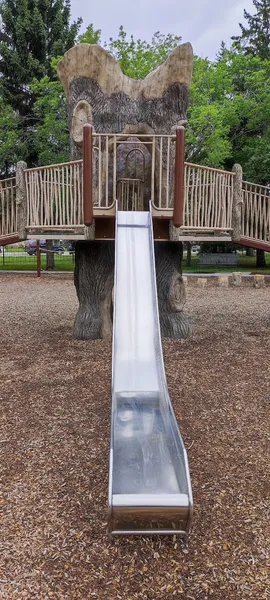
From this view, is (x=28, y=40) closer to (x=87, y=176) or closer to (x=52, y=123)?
(x=52, y=123)

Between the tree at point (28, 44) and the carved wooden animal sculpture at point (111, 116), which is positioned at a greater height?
the tree at point (28, 44)

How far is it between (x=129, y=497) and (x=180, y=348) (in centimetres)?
517

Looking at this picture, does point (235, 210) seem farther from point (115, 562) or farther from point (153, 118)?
point (115, 562)

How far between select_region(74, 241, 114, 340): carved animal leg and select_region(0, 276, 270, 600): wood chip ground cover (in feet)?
1.92

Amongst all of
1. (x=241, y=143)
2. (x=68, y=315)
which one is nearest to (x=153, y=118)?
(x=68, y=315)

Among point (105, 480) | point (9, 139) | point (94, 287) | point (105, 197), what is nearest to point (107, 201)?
point (105, 197)

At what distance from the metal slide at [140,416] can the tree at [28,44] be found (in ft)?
56.9

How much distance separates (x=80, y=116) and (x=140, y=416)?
584 cm

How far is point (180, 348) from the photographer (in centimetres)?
777

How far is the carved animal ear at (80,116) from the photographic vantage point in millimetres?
7832

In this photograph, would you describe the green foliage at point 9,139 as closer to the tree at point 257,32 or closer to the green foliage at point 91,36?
the green foliage at point 91,36

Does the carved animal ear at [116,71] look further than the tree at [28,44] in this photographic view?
No

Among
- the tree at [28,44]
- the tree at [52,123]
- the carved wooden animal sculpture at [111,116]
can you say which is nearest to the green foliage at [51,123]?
the tree at [52,123]

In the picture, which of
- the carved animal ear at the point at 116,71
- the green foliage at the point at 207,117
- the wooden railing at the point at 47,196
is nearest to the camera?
the wooden railing at the point at 47,196
